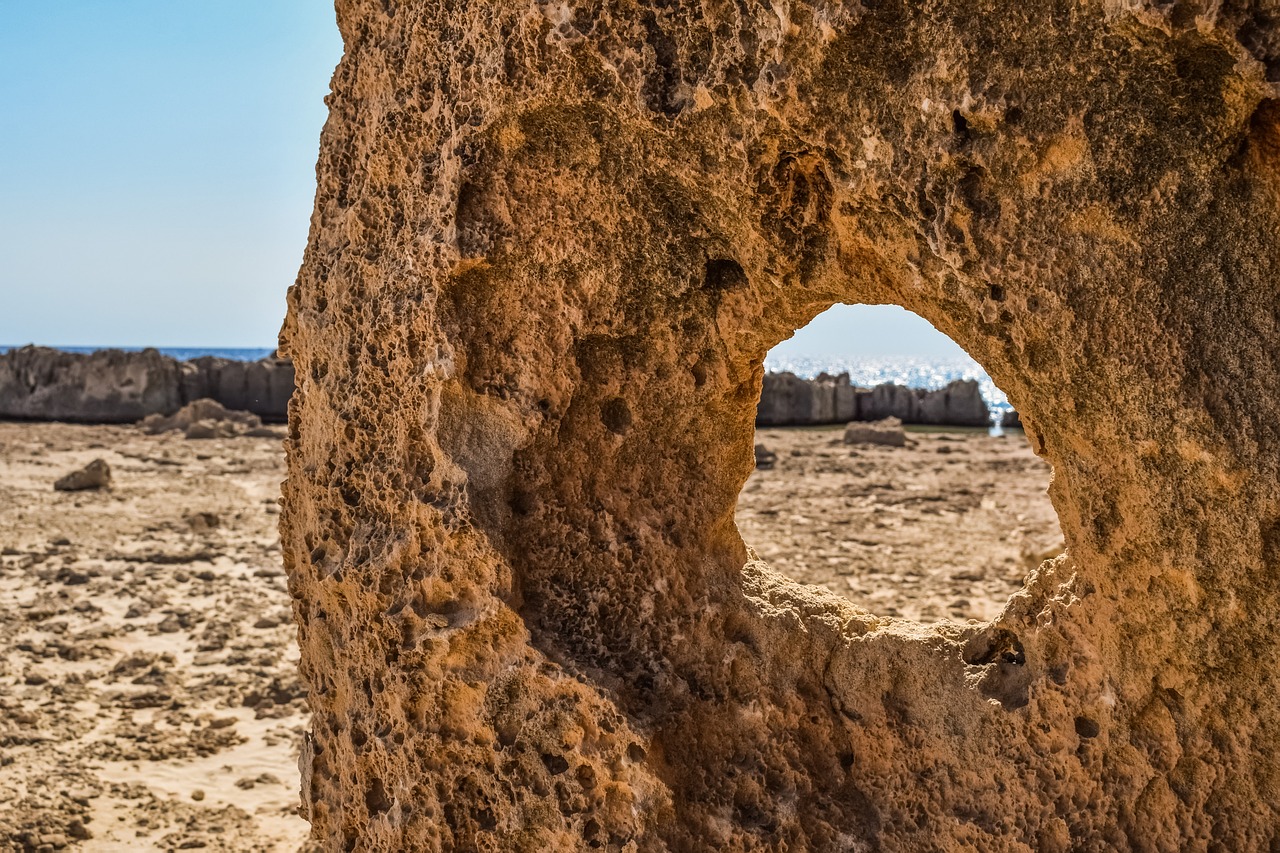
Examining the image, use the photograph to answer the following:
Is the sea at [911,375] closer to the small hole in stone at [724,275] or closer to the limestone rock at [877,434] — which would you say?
the limestone rock at [877,434]

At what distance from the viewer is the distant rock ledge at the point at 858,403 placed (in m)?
17.9

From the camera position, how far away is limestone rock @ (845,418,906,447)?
13.9m

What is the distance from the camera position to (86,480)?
9.84 meters

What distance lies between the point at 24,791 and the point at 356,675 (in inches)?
97.2

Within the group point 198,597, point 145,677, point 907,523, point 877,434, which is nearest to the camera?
point 145,677

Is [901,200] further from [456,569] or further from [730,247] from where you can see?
[456,569]

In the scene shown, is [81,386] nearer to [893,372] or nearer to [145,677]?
[145,677]

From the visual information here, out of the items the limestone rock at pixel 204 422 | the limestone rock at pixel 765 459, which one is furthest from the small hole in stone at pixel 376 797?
the limestone rock at pixel 204 422

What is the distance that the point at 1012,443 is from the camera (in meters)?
14.6

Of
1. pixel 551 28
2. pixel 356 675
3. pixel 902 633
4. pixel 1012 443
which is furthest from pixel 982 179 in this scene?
pixel 1012 443

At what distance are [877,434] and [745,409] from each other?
1190 centimetres

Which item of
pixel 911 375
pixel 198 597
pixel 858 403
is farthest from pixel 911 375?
pixel 198 597

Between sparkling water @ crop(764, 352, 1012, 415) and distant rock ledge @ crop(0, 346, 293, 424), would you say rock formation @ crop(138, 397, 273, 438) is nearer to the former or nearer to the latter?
distant rock ledge @ crop(0, 346, 293, 424)

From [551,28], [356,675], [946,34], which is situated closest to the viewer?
[946,34]
